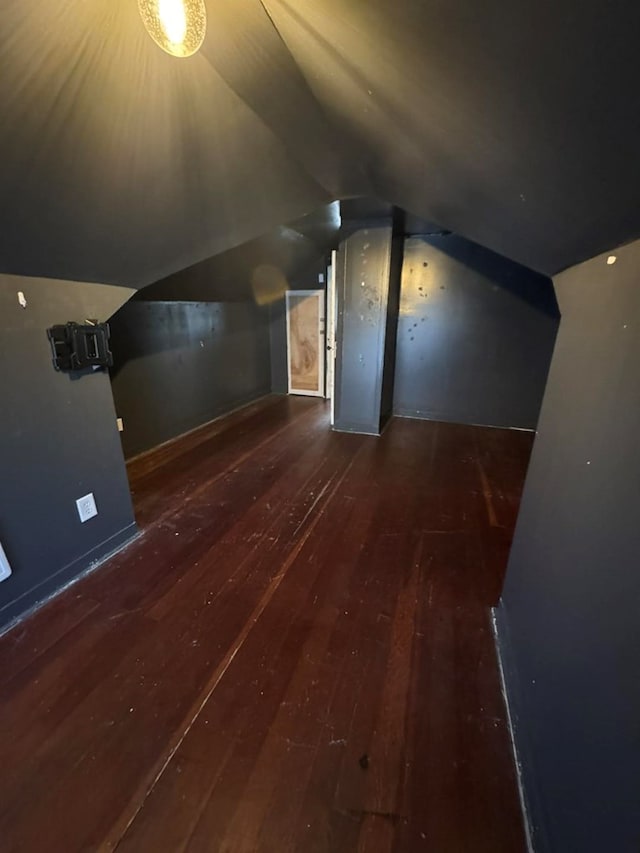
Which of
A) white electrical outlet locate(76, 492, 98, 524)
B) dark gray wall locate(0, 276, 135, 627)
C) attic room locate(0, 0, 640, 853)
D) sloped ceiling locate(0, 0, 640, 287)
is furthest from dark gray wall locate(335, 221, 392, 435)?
white electrical outlet locate(76, 492, 98, 524)

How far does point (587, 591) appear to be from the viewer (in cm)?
88

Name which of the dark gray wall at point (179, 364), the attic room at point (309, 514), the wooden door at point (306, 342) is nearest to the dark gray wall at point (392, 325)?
the wooden door at point (306, 342)

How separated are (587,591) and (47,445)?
6.96 feet

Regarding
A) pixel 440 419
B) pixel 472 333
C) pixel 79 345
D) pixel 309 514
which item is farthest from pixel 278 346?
pixel 79 345

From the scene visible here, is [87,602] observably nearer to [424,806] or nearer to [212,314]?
[424,806]

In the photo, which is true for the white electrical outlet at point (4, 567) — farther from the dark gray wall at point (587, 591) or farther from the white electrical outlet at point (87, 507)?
the dark gray wall at point (587, 591)

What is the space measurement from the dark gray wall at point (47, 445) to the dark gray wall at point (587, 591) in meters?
2.09

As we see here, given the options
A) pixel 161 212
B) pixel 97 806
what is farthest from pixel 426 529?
pixel 161 212

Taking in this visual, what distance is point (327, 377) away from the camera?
553 cm

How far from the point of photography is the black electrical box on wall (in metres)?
1.71

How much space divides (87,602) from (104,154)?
6.28ft

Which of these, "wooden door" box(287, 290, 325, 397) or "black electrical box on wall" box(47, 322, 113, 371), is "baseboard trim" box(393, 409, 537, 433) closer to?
"wooden door" box(287, 290, 325, 397)

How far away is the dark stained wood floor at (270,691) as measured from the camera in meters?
1.03

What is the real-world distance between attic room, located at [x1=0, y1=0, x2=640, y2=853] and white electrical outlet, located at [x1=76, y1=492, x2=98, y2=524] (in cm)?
2
